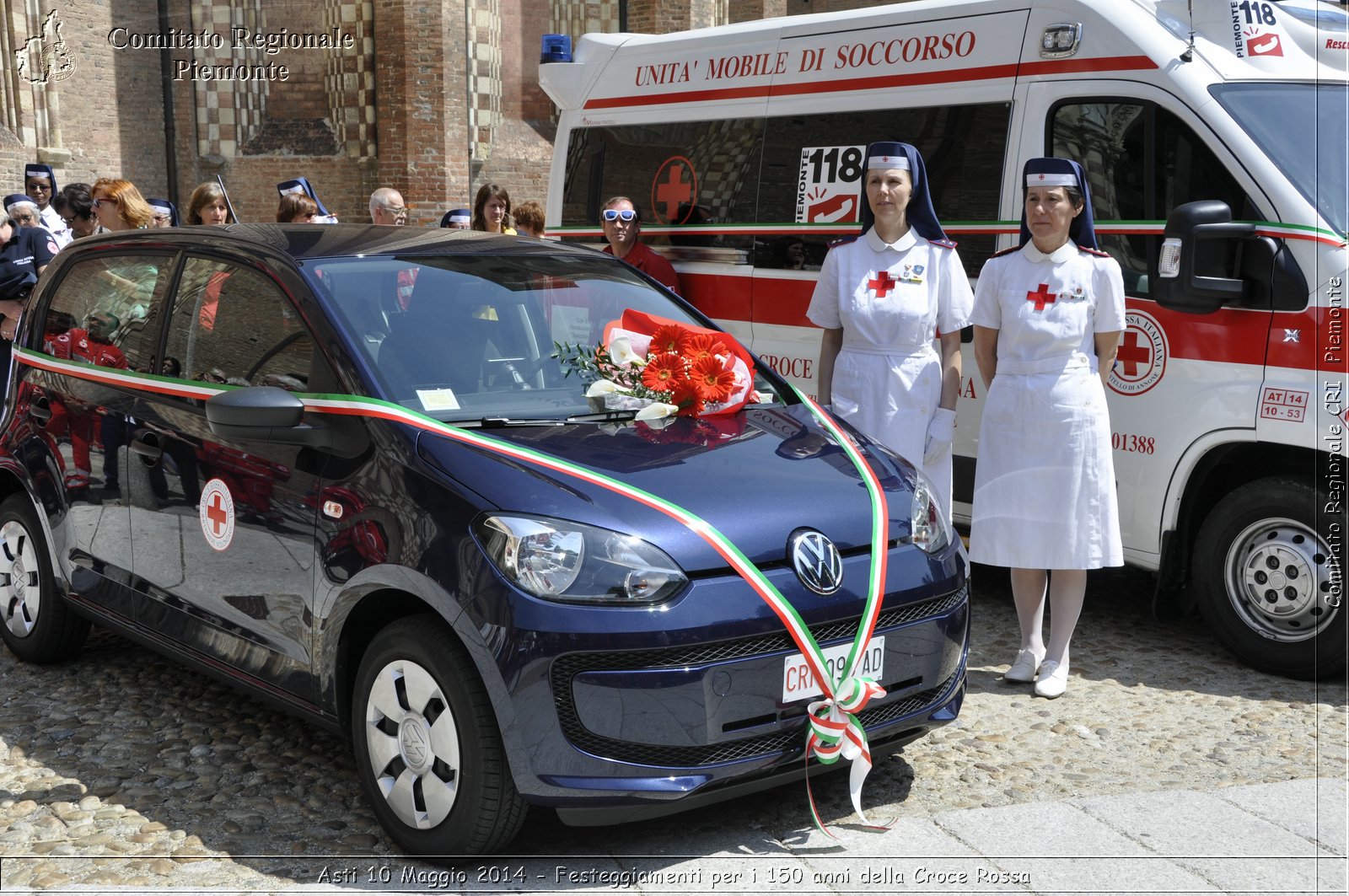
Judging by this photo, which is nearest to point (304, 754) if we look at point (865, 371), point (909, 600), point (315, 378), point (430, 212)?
point (315, 378)

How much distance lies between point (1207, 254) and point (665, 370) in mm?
2434

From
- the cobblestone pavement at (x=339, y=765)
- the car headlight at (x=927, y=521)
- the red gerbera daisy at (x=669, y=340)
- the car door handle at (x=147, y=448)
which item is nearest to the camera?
the cobblestone pavement at (x=339, y=765)

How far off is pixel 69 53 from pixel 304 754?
1583cm

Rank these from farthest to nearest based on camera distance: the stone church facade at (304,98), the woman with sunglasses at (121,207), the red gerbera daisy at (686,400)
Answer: the stone church facade at (304,98) → the woman with sunglasses at (121,207) → the red gerbera daisy at (686,400)

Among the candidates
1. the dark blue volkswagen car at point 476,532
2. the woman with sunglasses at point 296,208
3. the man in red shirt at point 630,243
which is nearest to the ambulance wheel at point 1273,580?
the dark blue volkswagen car at point 476,532

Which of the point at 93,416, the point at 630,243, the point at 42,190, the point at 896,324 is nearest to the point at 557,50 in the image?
the point at 630,243

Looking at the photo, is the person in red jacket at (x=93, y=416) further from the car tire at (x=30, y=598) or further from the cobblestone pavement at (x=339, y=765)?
the cobblestone pavement at (x=339, y=765)

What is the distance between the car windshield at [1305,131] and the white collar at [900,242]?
143 cm

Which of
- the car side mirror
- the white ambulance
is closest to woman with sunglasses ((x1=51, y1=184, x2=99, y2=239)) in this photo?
the white ambulance

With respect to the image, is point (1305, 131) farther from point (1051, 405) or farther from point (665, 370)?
point (665, 370)

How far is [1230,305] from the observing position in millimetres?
5539

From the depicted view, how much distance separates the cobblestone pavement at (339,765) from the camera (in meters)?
3.94

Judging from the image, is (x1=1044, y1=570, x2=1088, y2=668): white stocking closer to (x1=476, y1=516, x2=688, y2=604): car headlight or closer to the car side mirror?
(x1=476, y1=516, x2=688, y2=604): car headlight

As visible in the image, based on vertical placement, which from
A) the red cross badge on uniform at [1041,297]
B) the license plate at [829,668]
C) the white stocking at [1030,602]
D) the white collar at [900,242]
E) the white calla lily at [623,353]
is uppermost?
the white collar at [900,242]
